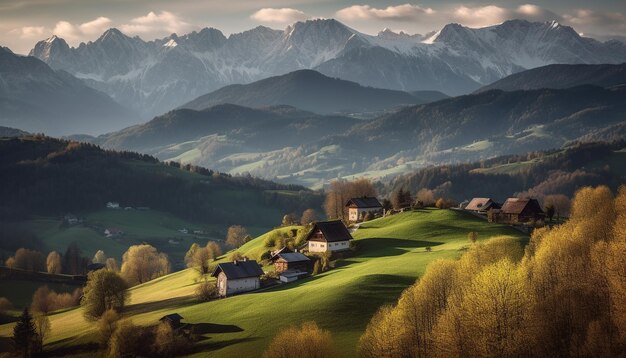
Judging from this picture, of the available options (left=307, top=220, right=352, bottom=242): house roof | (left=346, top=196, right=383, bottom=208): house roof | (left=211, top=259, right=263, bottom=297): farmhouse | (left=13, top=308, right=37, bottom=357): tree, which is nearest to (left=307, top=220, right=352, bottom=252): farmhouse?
(left=307, top=220, right=352, bottom=242): house roof

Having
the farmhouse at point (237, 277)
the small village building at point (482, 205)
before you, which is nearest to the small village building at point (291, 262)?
the farmhouse at point (237, 277)

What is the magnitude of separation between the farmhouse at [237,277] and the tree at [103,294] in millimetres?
15732

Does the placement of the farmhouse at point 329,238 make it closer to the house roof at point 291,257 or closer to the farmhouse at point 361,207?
the house roof at point 291,257

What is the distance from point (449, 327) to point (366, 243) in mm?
71553

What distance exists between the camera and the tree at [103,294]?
112 metres

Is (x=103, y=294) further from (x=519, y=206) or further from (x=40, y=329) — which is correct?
(x=519, y=206)

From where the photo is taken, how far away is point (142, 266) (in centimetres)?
17825


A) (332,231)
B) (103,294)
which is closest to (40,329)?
(103,294)

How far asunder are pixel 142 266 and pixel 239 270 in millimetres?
71836

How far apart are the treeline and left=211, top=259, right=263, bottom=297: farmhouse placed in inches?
1703

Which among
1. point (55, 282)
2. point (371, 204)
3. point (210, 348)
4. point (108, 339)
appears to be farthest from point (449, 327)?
point (55, 282)

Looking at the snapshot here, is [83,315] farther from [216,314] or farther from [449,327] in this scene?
[449,327]

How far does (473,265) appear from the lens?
7450 centimetres

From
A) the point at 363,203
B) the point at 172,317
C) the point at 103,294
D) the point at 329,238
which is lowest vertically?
the point at 172,317
